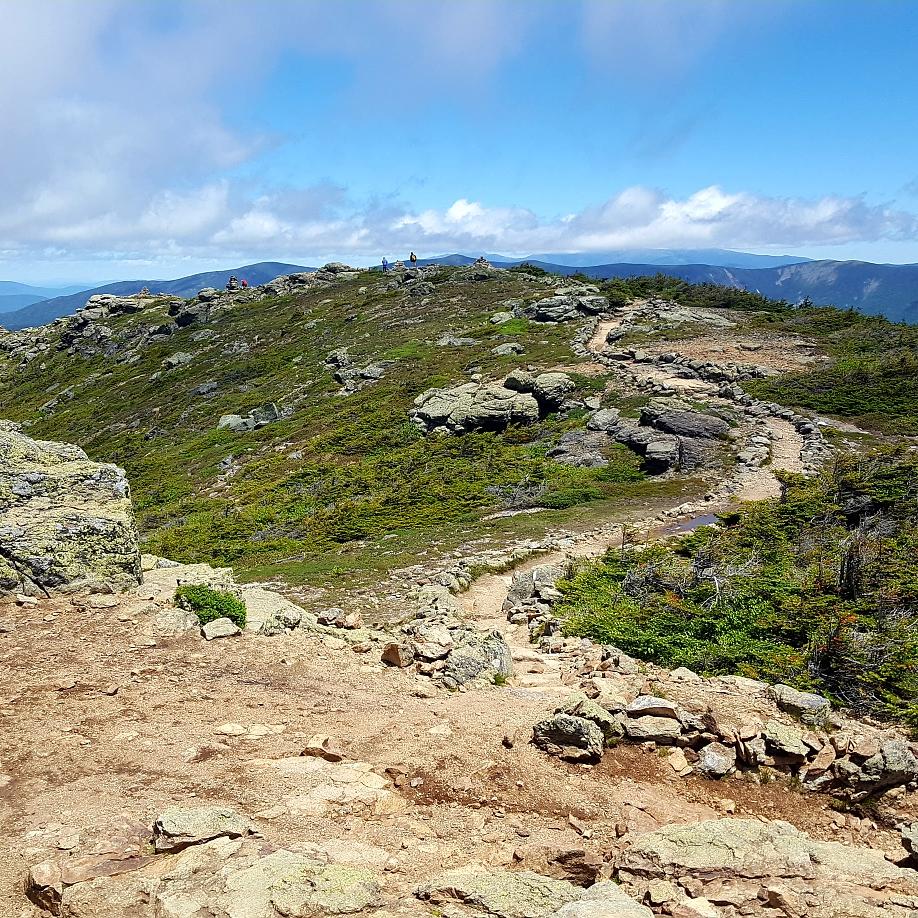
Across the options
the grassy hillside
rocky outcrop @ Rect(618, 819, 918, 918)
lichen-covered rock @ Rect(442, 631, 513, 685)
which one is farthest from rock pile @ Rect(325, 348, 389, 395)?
rocky outcrop @ Rect(618, 819, 918, 918)

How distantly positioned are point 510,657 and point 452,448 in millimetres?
20634

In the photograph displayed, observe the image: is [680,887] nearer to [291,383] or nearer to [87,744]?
[87,744]

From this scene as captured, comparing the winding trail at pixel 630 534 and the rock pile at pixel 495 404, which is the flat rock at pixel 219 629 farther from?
the rock pile at pixel 495 404

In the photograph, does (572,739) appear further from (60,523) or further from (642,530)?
(642,530)

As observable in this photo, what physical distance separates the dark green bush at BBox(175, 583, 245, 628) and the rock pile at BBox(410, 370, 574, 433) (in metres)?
22.0

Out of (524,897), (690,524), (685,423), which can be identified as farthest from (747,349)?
(524,897)

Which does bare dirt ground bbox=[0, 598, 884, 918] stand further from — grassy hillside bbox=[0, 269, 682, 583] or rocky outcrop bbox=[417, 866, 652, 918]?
grassy hillside bbox=[0, 269, 682, 583]

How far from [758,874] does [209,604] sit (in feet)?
32.5

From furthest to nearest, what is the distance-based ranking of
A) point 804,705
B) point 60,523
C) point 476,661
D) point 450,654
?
point 60,523 → point 450,654 → point 476,661 → point 804,705

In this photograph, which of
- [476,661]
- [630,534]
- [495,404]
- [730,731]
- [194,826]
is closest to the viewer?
[194,826]

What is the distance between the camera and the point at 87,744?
740 centimetres

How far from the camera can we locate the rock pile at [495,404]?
32938 mm

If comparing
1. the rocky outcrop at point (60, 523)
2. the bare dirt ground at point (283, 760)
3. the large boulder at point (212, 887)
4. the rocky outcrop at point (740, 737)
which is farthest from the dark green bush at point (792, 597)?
the rocky outcrop at point (60, 523)

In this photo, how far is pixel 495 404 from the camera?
1324 inches
